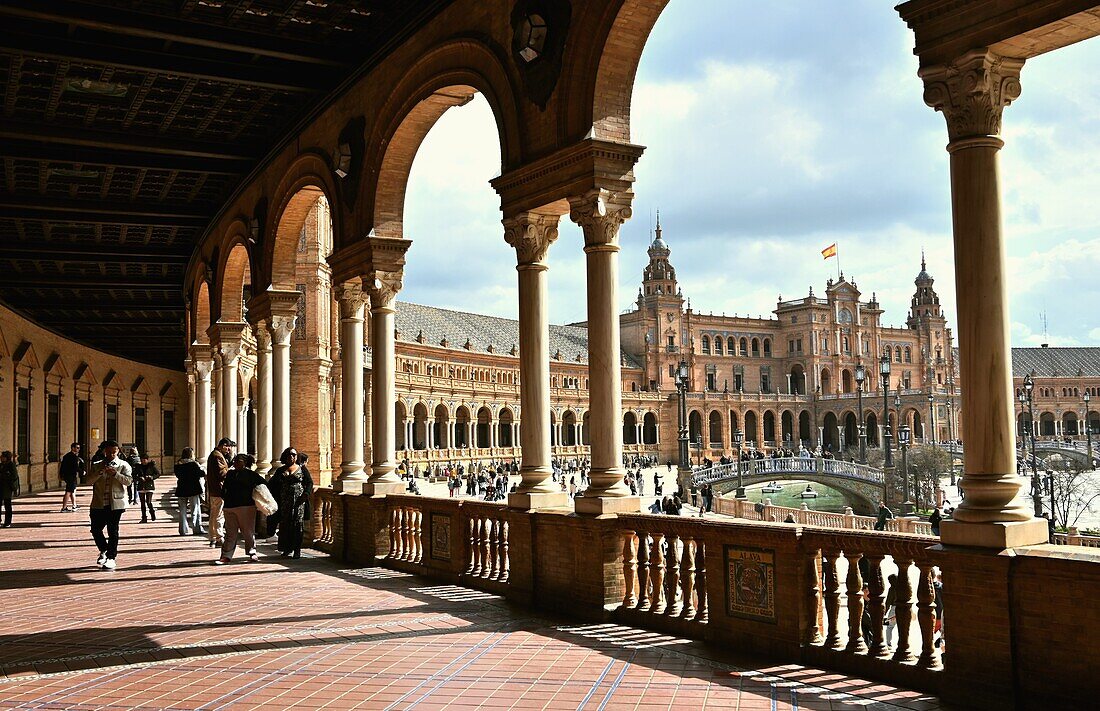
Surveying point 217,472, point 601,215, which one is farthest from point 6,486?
point 601,215

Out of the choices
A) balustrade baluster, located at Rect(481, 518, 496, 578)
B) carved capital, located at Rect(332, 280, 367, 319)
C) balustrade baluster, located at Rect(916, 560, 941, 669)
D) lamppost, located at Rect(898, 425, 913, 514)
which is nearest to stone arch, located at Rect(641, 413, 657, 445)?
lamppost, located at Rect(898, 425, 913, 514)

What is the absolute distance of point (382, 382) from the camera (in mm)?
12227

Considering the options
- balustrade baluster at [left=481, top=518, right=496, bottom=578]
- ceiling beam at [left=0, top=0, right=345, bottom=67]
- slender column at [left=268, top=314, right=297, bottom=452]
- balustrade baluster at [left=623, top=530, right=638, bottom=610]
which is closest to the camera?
balustrade baluster at [left=623, top=530, right=638, bottom=610]

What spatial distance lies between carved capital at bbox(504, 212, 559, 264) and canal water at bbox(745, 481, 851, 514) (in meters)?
49.3

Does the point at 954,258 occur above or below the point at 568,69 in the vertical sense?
below

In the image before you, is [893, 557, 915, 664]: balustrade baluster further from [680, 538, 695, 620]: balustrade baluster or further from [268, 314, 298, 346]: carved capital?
[268, 314, 298, 346]: carved capital

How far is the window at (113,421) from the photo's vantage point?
3819 centimetres

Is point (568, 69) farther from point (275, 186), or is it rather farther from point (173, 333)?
point (173, 333)

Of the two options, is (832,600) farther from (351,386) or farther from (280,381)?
(280,381)

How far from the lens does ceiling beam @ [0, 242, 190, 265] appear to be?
69.5 ft

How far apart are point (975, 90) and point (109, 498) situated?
10369 mm

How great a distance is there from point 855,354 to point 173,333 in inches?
3824

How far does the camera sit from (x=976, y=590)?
5.08 m

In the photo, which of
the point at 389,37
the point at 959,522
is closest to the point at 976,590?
the point at 959,522
